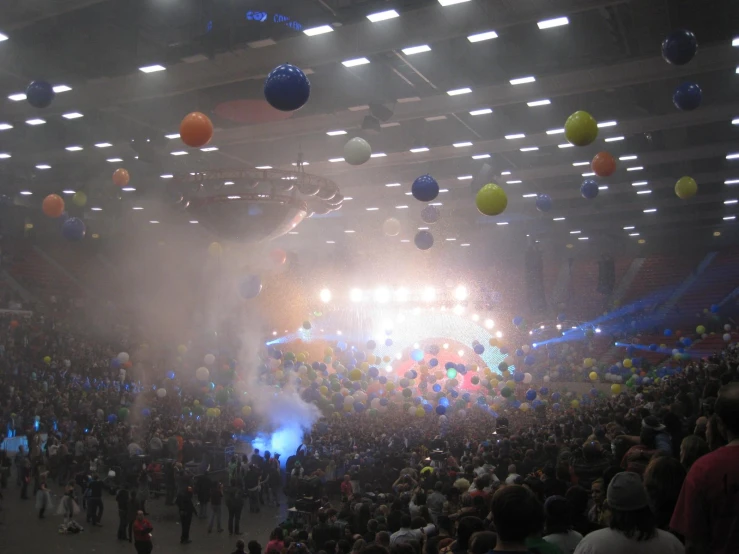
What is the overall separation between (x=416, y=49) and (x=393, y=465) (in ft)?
24.1

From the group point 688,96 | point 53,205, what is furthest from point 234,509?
point 688,96

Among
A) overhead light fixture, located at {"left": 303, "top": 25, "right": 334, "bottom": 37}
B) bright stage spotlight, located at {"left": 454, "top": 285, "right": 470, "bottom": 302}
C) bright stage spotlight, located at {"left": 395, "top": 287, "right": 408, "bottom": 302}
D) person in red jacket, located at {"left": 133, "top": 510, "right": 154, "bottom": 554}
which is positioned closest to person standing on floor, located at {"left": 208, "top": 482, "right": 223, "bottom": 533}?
person in red jacket, located at {"left": 133, "top": 510, "right": 154, "bottom": 554}

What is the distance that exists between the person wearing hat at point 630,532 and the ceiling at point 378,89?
6.26m

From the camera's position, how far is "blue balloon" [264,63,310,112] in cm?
672

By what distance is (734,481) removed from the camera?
6.67ft

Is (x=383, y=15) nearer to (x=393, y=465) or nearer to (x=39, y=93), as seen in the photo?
(x=39, y=93)

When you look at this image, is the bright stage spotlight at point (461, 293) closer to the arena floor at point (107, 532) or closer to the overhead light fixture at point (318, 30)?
the arena floor at point (107, 532)

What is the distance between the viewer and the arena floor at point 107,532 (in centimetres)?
970

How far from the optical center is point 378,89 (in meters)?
10.2

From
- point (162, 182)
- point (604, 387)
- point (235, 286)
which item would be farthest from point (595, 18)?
point (235, 286)

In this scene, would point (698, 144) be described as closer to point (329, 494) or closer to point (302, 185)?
point (302, 185)

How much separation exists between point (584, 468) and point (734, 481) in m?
3.09

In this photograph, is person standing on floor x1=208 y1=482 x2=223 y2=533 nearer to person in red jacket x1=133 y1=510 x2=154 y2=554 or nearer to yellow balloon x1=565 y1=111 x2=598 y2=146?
person in red jacket x1=133 y1=510 x2=154 y2=554

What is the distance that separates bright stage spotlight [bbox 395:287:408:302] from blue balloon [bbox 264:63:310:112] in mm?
22039
